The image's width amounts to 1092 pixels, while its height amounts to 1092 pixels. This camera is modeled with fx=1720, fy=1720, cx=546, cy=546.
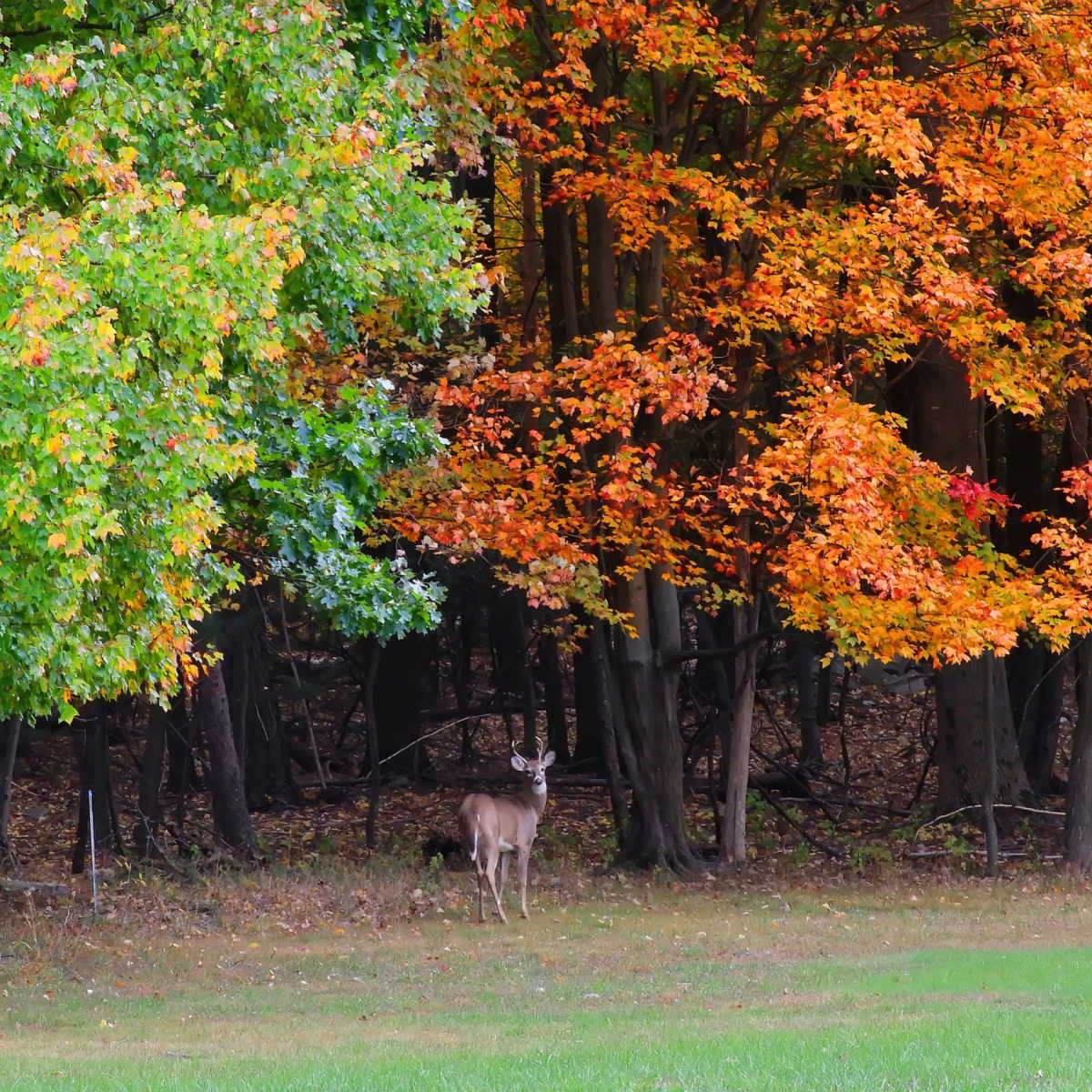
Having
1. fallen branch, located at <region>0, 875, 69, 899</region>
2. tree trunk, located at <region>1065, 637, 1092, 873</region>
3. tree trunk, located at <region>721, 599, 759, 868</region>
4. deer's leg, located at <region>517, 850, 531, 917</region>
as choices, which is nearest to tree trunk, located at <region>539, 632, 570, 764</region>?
tree trunk, located at <region>721, 599, 759, 868</region>

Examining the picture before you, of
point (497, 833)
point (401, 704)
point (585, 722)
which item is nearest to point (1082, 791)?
point (497, 833)

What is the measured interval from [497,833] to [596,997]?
19.1 feet

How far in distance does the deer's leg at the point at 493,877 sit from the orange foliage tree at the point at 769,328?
9.09 ft

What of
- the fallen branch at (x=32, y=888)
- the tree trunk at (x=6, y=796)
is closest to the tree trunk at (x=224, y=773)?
the tree trunk at (x=6, y=796)

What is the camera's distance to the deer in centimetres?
1791

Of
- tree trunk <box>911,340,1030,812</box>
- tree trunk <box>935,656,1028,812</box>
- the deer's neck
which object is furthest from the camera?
tree trunk <box>935,656,1028,812</box>

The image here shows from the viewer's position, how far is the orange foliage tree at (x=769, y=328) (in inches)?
709

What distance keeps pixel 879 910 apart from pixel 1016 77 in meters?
9.41

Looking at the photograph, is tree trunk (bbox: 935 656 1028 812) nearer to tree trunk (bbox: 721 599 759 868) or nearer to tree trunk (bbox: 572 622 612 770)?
tree trunk (bbox: 721 599 759 868)

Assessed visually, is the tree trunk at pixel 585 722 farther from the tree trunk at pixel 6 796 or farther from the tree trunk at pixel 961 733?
the tree trunk at pixel 6 796

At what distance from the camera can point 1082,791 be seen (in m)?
21.1

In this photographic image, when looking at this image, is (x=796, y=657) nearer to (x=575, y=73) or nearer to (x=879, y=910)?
A: (x=879, y=910)

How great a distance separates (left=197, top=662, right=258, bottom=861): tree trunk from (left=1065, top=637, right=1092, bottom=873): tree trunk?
32.8ft

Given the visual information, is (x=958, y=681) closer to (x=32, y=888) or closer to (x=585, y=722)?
(x=585, y=722)
